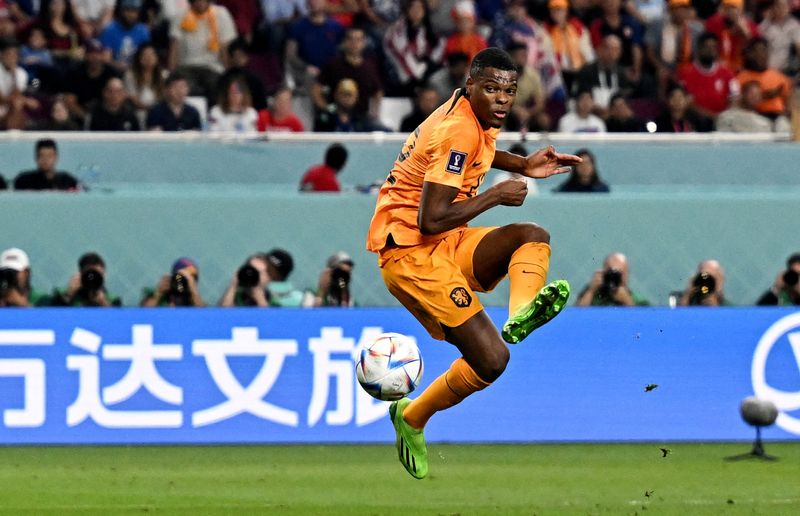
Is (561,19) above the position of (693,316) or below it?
above

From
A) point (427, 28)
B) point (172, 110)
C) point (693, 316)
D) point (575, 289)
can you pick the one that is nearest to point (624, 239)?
point (575, 289)

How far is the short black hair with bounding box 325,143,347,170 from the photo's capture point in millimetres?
16483

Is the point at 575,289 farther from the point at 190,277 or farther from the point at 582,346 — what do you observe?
the point at 190,277

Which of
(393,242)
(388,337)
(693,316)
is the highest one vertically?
(393,242)

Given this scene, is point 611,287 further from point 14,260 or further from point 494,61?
point 494,61

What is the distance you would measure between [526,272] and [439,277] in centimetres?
61

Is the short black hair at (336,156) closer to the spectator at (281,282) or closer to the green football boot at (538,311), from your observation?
the spectator at (281,282)

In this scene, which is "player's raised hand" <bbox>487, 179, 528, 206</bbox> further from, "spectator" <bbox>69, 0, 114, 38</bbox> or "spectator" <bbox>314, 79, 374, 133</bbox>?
"spectator" <bbox>69, 0, 114, 38</bbox>

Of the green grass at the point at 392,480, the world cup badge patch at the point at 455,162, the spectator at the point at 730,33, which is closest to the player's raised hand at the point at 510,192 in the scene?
the world cup badge patch at the point at 455,162

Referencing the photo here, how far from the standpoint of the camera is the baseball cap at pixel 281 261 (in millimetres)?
15281

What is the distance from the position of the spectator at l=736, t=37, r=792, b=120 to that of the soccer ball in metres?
9.27

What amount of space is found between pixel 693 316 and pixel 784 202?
9.62 feet

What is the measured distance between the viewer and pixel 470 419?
14.1 meters

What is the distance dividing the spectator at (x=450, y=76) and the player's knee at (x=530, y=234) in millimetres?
8124
